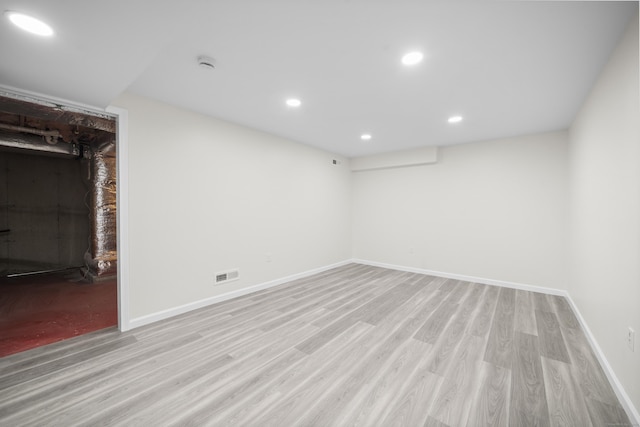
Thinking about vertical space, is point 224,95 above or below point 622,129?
above

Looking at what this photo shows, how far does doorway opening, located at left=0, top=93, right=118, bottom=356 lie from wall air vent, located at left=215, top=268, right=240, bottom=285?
43.8 inches

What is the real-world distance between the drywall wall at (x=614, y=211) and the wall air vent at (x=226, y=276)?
359 centimetres

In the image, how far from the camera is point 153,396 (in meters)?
1.55

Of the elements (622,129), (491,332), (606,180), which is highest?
(622,129)

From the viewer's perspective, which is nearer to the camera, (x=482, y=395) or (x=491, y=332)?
(x=482, y=395)

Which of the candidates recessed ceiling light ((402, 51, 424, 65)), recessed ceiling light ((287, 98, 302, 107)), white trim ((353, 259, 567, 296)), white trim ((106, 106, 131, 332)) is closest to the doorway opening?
white trim ((106, 106, 131, 332))

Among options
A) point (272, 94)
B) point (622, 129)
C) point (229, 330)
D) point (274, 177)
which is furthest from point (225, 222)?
point (622, 129)

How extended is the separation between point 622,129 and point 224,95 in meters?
3.20

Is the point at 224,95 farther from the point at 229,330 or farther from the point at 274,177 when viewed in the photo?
the point at 229,330

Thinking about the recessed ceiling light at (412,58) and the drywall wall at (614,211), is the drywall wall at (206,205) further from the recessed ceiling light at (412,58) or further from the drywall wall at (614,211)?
the drywall wall at (614,211)

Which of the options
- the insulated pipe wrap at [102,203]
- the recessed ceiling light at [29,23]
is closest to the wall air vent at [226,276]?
the insulated pipe wrap at [102,203]

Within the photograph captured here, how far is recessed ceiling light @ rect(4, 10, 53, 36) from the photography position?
1.21 meters

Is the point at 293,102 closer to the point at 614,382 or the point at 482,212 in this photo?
the point at 614,382

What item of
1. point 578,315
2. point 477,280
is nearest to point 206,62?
point 578,315
